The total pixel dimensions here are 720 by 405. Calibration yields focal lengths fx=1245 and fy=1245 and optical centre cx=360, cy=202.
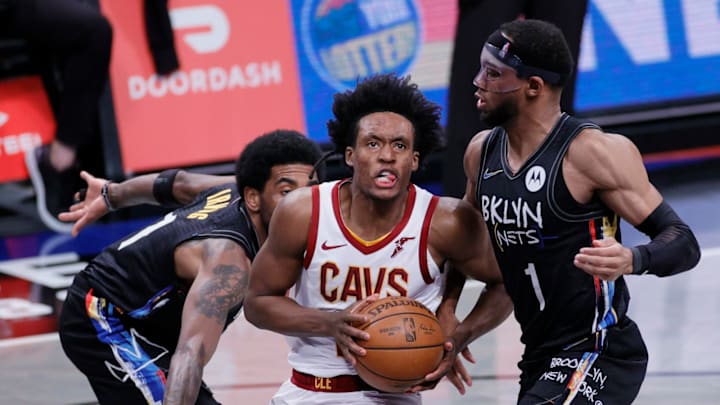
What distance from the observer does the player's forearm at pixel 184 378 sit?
4.35 m

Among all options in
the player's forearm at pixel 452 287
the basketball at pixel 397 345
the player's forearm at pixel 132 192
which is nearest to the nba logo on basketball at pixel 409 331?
the basketball at pixel 397 345

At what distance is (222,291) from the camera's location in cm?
455

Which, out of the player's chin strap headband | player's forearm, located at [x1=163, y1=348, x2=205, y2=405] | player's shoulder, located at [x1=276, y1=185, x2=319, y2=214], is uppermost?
the player's chin strap headband

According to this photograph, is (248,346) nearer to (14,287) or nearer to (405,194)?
(14,287)

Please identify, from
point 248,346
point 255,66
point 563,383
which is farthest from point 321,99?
point 563,383

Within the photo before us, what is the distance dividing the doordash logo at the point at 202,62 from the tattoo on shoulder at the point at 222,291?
18.9ft

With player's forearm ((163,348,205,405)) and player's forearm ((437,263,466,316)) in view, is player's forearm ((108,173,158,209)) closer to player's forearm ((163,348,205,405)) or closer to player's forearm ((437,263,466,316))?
player's forearm ((163,348,205,405))

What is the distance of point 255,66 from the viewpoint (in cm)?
1041

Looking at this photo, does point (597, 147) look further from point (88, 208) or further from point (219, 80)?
point (219, 80)

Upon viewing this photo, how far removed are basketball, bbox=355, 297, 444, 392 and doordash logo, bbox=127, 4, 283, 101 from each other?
20.4ft

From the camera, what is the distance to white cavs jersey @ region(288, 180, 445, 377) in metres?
4.45

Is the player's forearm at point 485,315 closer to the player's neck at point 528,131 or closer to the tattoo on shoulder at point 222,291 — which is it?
the player's neck at point 528,131

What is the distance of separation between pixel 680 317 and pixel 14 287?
180 inches

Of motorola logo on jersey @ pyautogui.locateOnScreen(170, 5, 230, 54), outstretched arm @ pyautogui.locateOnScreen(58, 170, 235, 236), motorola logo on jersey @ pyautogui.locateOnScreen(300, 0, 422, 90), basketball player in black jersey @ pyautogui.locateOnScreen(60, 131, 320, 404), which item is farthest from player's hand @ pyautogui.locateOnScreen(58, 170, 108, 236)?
motorola logo on jersey @ pyautogui.locateOnScreen(300, 0, 422, 90)
